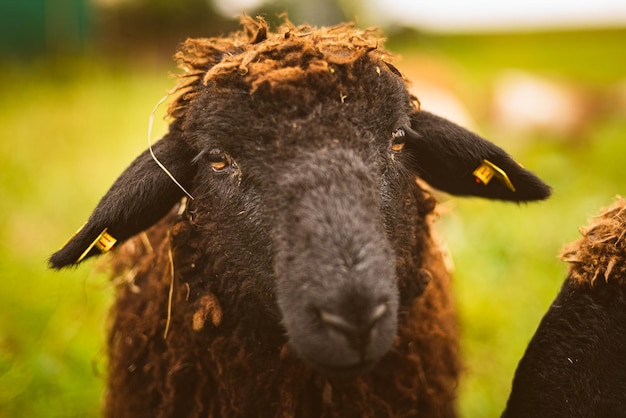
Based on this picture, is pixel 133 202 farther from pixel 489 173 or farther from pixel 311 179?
pixel 489 173

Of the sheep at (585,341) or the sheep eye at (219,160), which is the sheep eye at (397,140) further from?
the sheep at (585,341)

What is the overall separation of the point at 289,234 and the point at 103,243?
3.23 feet

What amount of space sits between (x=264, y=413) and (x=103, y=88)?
11.5m

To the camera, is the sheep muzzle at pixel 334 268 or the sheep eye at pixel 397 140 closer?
the sheep muzzle at pixel 334 268

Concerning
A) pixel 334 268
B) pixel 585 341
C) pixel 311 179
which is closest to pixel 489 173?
pixel 585 341

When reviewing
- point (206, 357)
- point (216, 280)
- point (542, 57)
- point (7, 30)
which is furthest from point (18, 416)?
point (542, 57)

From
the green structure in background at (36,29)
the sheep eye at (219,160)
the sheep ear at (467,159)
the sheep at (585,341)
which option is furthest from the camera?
the green structure in background at (36,29)

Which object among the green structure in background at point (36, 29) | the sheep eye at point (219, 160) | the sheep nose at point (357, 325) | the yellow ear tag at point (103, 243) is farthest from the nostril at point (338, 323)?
the green structure in background at point (36, 29)

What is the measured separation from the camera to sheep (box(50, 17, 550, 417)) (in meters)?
1.94

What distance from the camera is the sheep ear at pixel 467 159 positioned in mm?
2678

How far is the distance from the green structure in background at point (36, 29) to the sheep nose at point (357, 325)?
14024 mm

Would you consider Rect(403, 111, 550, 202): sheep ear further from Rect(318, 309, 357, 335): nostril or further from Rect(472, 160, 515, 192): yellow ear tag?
Rect(318, 309, 357, 335): nostril

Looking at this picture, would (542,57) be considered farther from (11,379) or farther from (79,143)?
(11,379)

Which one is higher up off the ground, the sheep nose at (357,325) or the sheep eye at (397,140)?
the sheep eye at (397,140)
